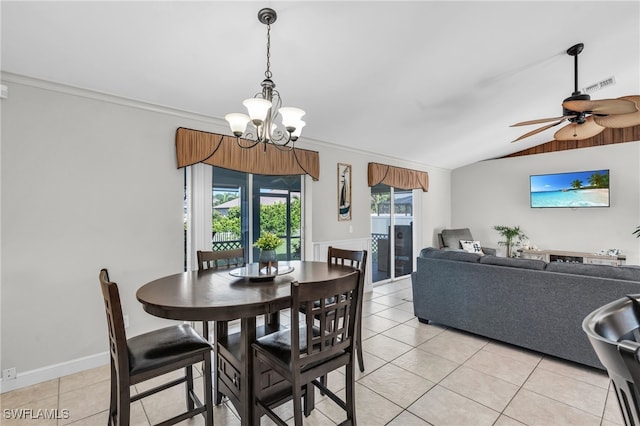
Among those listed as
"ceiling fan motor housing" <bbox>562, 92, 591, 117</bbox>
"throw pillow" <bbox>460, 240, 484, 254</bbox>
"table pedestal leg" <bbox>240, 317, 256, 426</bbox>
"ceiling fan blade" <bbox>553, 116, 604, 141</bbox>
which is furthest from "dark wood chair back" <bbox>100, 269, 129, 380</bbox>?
"throw pillow" <bbox>460, 240, 484, 254</bbox>

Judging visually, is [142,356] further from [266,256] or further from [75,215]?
[75,215]

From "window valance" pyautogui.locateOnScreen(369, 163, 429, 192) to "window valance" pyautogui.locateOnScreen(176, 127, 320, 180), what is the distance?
1344mm

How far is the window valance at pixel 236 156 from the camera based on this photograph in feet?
9.93

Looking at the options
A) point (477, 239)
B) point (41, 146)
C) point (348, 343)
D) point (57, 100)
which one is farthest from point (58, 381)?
point (477, 239)

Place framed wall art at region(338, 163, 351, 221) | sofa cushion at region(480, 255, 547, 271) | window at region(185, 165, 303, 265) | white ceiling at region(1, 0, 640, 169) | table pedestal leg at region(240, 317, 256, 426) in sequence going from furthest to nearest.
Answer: framed wall art at region(338, 163, 351, 221)
window at region(185, 165, 303, 265)
sofa cushion at region(480, 255, 547, 271)
white ceiling at region(1, 0, 640, 169)
table pedestal leg at region(240, 317, 256, 426)

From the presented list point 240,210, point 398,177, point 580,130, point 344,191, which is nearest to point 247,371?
point 240,210

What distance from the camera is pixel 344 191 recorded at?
4.67m

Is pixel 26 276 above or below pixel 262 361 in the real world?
above

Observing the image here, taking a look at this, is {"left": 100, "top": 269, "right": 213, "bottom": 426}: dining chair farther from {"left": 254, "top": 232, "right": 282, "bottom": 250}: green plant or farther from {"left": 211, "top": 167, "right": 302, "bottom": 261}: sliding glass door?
{"left": 211, "top": 167, "right": 302, "bottom": 261}: sliding glass door

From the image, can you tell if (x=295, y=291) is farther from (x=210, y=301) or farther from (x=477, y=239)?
(x=477, y=239)

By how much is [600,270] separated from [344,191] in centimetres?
306

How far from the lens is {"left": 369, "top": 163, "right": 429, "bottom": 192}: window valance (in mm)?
5066

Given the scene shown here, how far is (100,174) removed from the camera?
8.56 feet

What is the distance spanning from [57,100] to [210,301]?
2293 millimetres
